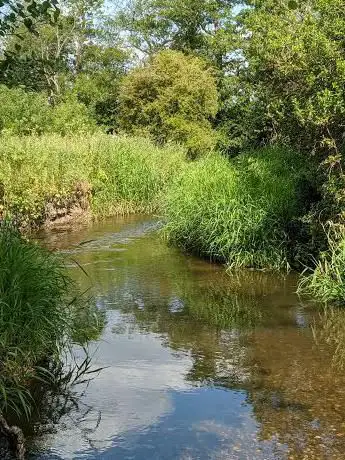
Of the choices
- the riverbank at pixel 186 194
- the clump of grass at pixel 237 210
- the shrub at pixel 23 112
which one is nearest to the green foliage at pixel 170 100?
the shrub at pixel 23 112

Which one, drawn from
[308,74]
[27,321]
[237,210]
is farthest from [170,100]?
[27,321]

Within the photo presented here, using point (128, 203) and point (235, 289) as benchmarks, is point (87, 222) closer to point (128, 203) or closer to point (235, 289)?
point (128, 203)

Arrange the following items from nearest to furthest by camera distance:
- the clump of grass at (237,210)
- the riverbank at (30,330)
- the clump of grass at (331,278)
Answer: the riverbank at (30,330), the clump of grass at (331,278), the clump of grass at (237,210)

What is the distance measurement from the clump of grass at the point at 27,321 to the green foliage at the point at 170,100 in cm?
1953

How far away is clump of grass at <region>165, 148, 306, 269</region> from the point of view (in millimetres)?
9898

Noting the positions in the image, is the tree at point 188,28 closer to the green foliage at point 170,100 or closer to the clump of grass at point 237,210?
the green foliage at point 170,100

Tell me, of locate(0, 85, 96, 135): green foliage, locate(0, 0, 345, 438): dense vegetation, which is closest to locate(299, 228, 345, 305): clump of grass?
locate(0, 0, 345, 438): dense vegetation

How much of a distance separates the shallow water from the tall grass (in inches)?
181

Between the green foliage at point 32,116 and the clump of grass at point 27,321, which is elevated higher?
the green foliage at point 32,116

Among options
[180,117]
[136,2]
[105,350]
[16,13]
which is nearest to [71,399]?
[105,350]

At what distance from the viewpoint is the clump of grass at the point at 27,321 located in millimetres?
4638

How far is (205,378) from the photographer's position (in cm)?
564

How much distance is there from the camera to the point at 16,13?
4.03 meters

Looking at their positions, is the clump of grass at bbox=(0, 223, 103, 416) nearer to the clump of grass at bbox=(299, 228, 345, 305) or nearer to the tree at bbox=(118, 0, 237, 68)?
the clump of grass at bbox=(299, 228, 345, 305)
